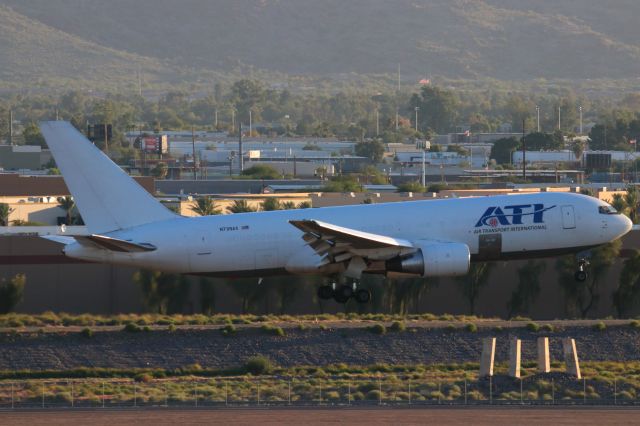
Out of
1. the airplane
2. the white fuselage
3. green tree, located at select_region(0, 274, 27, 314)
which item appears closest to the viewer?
the airplane

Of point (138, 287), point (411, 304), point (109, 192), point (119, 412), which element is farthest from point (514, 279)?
point (119, 412)

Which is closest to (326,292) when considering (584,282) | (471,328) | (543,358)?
(471,328)

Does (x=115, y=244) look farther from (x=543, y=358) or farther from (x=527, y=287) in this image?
(x=527, y=287)

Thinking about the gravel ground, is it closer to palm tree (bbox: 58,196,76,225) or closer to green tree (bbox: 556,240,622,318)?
green tree (bbox: 556,240,622,318)

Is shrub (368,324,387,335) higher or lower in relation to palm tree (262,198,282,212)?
lower

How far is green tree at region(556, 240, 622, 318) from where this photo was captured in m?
83.4

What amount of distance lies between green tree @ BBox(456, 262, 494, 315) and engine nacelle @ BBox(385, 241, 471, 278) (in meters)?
17.4

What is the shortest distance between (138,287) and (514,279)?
63.0ft

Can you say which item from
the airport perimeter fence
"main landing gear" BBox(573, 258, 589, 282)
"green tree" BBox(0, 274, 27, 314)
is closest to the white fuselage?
"main landing gear" BBox(573, 258, 589, 282)

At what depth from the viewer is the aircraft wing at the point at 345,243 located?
208ft

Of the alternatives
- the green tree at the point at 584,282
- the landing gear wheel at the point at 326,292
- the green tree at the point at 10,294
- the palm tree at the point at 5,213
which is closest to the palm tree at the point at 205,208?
the palm tree at the point at 5,213

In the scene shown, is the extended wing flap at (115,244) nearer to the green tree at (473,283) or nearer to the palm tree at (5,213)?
the green tree at (473,283)

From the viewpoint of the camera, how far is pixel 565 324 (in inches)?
2847

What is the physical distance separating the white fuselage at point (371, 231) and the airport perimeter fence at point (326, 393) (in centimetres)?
624
